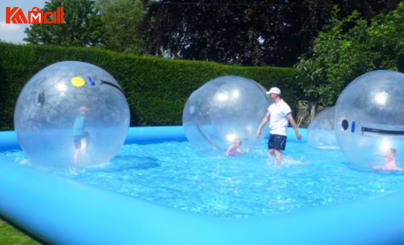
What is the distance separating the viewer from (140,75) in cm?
1218

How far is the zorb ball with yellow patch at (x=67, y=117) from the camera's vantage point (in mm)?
5133

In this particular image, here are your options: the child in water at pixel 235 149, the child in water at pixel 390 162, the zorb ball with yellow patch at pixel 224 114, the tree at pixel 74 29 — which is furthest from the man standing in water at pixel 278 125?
the tree at pixel 74 29

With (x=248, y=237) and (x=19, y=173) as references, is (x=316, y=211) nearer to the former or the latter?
(x=248, y=237)

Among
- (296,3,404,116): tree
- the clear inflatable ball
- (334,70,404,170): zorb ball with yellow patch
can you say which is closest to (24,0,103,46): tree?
(296,3,404,116): tree

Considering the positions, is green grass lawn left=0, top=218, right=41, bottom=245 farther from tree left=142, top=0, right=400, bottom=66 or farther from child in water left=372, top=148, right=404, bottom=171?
tree left=142, top=0, right=400, bottom=66

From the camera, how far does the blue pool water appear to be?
4543 millimetres

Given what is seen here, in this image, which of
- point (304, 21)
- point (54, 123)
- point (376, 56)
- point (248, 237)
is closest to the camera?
point (248, 237)

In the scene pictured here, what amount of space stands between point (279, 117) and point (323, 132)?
6.27 ft

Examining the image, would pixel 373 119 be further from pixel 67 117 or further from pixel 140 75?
pixel 140 75

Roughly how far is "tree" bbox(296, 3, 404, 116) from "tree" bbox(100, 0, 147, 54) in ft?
98.7

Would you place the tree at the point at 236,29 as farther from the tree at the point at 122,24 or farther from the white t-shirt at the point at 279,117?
the tree at the point at 122,24

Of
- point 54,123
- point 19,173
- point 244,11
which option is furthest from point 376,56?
point 19,173

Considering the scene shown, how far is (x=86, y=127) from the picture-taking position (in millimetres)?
5199

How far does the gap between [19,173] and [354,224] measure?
2.89 meters
